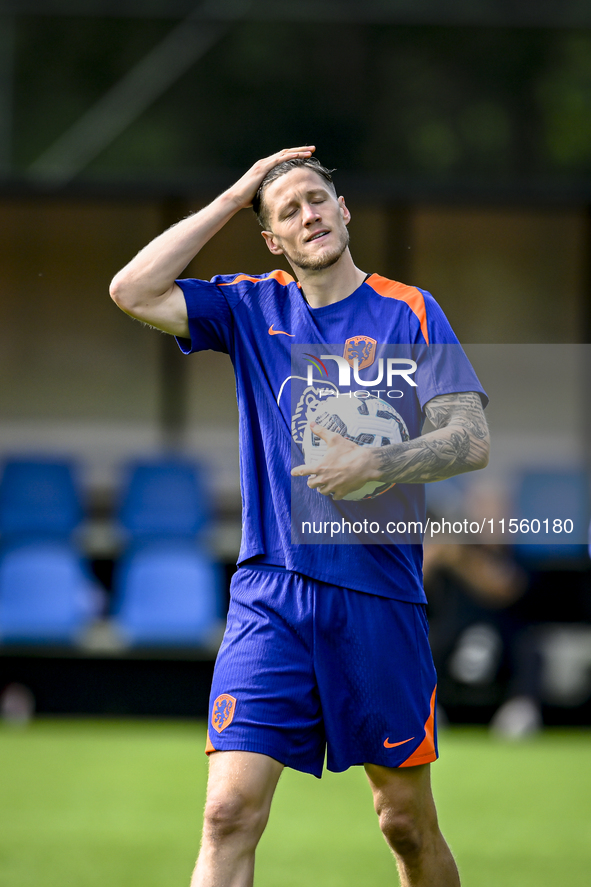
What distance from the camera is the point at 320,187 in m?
2.85

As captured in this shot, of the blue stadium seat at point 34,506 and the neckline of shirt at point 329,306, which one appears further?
the blue stadium seat at point 34,506

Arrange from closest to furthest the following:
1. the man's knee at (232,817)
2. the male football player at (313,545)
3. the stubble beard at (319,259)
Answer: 1. the man's knee at (232,817)
2. the male football player at (313,545)
3. the stubble beard at (319,259)

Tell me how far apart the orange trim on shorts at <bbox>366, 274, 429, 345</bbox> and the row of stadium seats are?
5225 millimetres

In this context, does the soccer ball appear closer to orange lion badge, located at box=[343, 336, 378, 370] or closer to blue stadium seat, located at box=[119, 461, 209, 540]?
orange lion badge, located at box=[343, 336, 378, 370]

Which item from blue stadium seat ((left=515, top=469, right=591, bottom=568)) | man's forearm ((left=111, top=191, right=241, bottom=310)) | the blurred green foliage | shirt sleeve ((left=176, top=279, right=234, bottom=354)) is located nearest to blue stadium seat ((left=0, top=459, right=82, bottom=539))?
the blurred green foliage

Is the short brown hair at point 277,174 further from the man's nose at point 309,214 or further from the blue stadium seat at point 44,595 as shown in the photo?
the blue stadium seat at point 44,595

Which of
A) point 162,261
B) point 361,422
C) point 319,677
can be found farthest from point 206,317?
point 319,677

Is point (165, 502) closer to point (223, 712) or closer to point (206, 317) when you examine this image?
Result: point (206, 317)

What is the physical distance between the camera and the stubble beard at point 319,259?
2834 mm

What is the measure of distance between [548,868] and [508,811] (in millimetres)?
1059

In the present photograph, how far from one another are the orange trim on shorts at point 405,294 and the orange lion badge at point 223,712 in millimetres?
1043

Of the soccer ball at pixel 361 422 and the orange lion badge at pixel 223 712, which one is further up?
the soccer ball at pixel 361 422

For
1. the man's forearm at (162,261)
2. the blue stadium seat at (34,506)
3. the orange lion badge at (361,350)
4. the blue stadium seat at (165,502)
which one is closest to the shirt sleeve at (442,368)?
the orange lion badge at (361,350)

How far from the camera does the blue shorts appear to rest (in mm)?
2637
